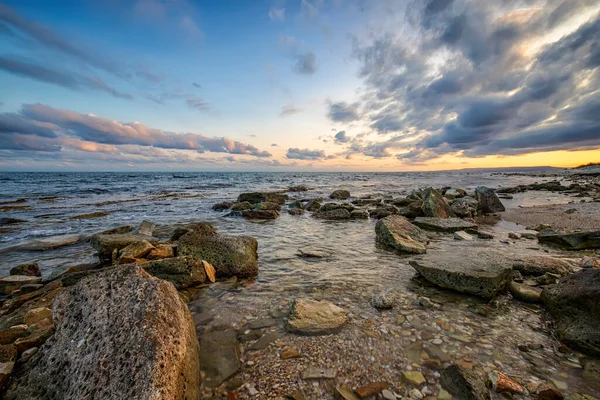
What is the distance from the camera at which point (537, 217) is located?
14000 millimetres

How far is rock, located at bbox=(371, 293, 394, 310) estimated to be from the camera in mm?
4863

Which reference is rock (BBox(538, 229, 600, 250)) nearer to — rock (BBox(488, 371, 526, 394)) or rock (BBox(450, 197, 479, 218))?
rock (BBox(450, 197, 479, 218))

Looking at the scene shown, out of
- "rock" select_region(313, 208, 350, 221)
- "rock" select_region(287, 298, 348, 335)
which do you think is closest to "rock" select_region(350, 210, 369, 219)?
"rock" select_region(313, 208, 350, 221)

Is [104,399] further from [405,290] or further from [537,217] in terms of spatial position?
[537,217]

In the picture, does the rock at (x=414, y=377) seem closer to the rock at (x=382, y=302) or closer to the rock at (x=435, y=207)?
the rock at (x=382, y=302)

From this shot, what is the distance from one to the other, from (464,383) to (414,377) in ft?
1.77

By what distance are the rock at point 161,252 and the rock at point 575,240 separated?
12.4m

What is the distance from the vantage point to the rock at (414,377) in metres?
3.13

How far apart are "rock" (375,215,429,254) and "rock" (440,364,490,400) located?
218 inches

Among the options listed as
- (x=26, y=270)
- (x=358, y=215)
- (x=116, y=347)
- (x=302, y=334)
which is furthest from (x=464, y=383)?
(x=358, y=215)

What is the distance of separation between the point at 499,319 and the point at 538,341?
60 centimetres

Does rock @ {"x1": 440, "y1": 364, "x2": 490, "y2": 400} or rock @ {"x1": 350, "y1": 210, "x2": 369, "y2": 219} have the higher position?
rock @ {"x1": 440, "y1": 364, "x2": 490, "y2": 400}

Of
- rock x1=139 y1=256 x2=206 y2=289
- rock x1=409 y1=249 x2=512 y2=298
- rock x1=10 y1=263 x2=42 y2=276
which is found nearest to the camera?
rock x1=409 y1=249 x2=512 y2=298

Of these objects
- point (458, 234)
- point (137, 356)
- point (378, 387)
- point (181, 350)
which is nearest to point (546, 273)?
point (458, 234)
